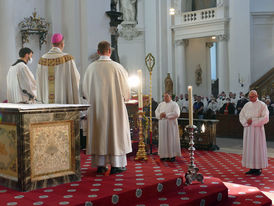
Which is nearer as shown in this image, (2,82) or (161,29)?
(2,82)

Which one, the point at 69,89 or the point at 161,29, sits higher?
the point at 161,29

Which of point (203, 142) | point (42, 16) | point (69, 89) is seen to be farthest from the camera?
point (203, 142)

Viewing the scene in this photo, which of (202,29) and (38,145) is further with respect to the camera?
(202,29)

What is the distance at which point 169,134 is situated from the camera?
33.5 feet

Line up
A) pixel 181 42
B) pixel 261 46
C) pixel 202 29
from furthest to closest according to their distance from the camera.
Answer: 1. pixel 181 42
2. pixel 202 29
3. pixel 261 46

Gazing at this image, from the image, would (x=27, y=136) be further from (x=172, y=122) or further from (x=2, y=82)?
(x=172, y=122)

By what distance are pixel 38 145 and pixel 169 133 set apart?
615cm

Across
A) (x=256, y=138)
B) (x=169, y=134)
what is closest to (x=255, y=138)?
(x=256, y=138)

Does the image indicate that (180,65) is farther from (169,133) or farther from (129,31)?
(169,133)

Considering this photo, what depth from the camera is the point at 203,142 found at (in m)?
12.0

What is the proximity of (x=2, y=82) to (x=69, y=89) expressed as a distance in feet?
14.4

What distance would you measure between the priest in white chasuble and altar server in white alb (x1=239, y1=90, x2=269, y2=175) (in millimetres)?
3849

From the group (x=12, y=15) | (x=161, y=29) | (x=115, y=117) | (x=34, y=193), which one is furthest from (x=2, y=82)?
(x=161, y=29)

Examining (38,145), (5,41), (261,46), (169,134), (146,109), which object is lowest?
(169,134)
